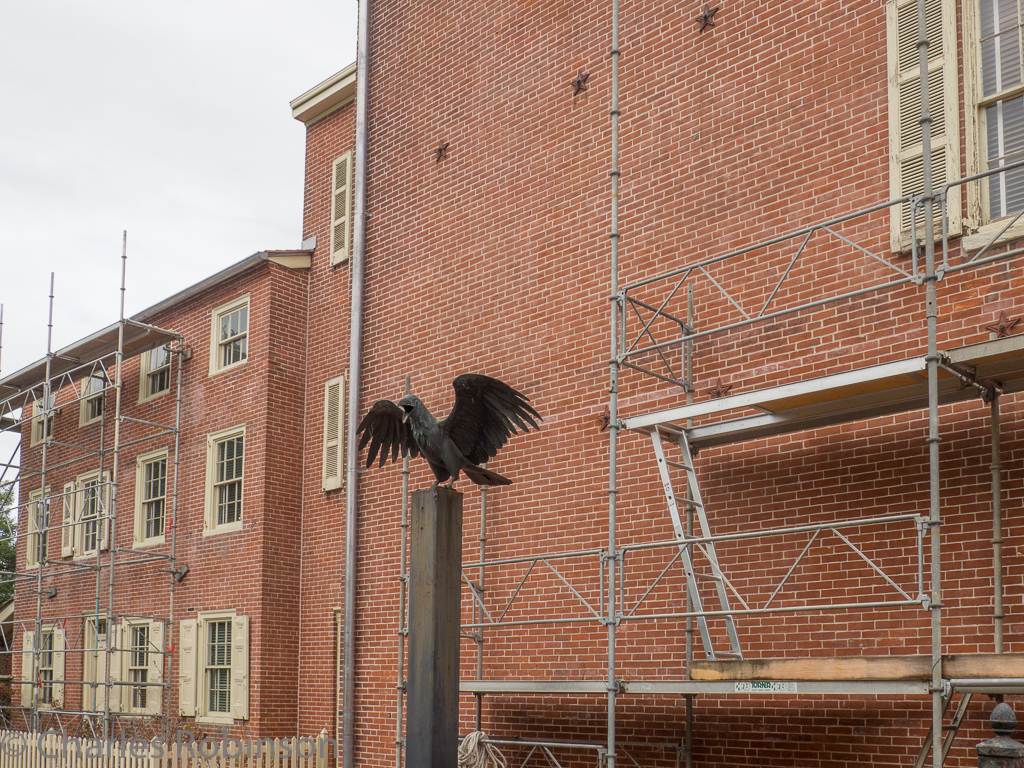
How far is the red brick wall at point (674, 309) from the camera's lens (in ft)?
28.9

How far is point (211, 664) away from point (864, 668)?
11.4 m

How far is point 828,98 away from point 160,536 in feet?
42.3

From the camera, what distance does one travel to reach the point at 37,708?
18359 mm

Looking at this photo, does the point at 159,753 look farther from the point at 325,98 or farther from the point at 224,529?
the point at 325,98

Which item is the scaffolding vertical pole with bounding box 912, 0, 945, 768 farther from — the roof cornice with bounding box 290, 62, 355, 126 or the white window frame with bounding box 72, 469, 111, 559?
the white window frame with bounding box 72, 469, 111, 559

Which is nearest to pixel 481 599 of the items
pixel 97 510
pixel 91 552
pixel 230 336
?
pixel 230 336

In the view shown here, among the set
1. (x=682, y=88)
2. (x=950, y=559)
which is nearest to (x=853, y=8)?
(x=682, y=88)

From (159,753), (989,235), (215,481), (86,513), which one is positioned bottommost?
(159,753)

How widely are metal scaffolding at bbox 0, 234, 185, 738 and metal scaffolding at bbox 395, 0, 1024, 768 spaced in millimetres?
6784

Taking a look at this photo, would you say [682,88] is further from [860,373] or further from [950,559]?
[950,559]

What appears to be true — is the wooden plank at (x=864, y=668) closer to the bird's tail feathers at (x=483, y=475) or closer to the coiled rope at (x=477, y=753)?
the bird's tail feathers at (x=483, y=475)

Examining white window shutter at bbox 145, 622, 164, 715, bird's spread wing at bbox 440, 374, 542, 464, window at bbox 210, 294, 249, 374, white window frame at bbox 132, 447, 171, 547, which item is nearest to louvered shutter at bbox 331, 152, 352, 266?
window at bbox 210, 294, 249, 374

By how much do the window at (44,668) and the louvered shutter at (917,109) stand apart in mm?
16390

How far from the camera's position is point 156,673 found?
17328mm
